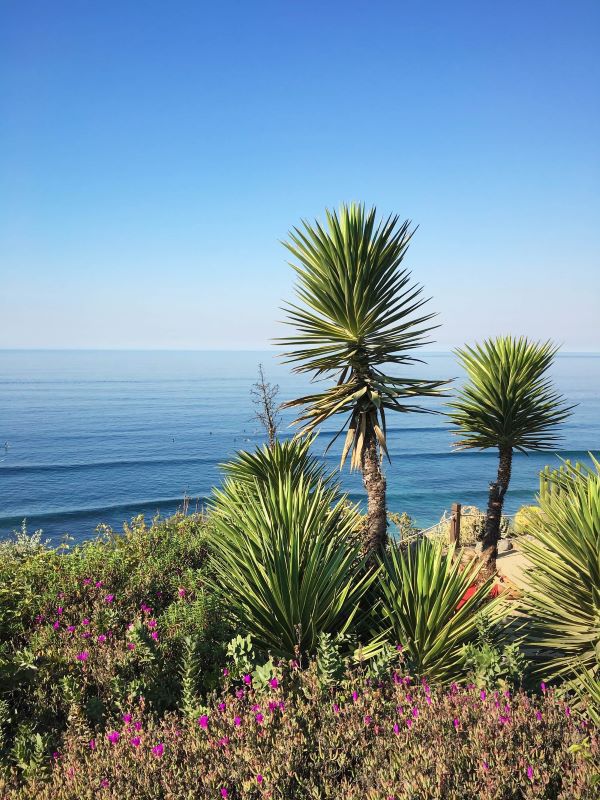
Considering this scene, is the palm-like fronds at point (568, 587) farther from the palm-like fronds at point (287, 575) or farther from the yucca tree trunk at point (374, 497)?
the palm-like fronds at point (287, 575)

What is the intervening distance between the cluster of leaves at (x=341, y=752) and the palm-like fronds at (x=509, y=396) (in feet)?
21.5

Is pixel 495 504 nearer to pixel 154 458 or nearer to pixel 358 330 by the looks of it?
pixel 358 330

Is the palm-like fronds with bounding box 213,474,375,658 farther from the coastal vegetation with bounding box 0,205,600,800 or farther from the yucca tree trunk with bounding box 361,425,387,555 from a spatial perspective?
the yucca tree trunk with bounding box 361,425,387,555

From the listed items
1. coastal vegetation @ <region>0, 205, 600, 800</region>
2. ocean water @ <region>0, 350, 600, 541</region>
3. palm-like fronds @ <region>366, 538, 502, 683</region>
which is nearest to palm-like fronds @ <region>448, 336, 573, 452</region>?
coastal vegetation @ <region>0, 205, 600, 800</region>

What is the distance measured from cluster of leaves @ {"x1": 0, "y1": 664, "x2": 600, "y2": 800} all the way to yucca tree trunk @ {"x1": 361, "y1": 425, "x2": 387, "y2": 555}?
3469mm

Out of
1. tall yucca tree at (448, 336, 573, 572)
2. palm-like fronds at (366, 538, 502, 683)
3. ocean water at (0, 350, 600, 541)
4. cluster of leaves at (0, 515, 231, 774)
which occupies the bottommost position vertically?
ocean water at (0, 350, 600, 541)

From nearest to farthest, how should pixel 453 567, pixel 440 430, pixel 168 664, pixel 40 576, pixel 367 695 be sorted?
pixel 367 695 → pixel 168 664 → pixel 453 567 → pixel 40 576 → pixel 440 430

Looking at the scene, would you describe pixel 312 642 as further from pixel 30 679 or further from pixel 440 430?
pixel 440 430

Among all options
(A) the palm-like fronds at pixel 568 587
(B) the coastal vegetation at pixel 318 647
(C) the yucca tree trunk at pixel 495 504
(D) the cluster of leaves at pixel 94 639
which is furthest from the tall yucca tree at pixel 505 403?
(D) the cluster of leaves at pixel 94 639

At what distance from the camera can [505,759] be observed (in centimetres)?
247

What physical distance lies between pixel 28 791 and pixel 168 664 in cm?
139

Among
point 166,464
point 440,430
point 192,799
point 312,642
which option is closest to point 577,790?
point 192,799

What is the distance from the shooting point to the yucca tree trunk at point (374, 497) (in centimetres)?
678

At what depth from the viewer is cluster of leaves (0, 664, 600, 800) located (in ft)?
7.82
